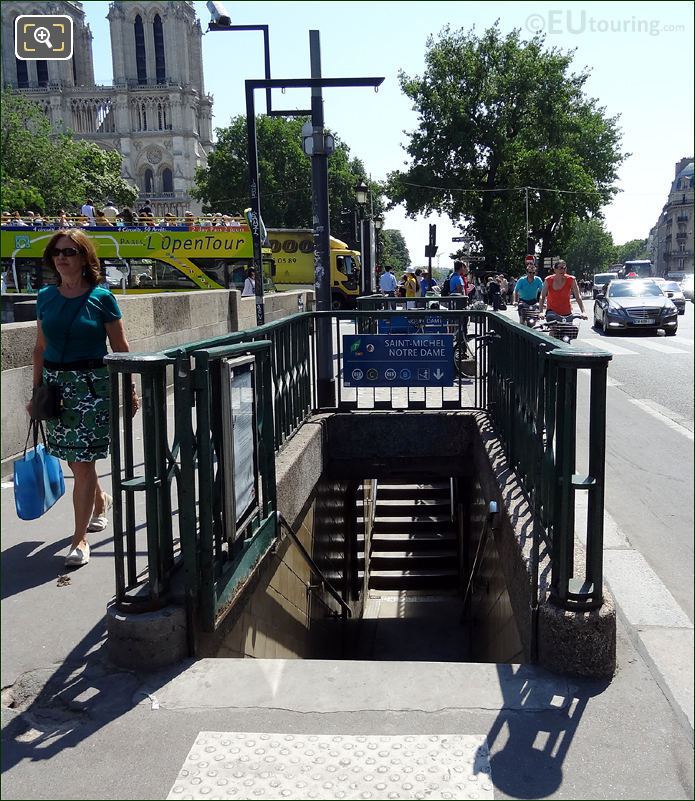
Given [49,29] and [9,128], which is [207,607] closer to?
[49,29]

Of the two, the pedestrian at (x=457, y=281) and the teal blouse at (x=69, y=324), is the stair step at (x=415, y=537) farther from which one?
the teal blouse at (x=69, y=324)

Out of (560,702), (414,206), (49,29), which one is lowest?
(560,702)

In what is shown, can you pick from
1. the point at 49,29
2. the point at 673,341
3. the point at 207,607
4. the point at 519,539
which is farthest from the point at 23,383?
the point at 673,341

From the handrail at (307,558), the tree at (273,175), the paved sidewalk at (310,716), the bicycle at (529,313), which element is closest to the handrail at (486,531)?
the handrail at (307,558)

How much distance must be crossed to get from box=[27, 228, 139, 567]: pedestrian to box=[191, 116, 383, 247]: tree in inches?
2943

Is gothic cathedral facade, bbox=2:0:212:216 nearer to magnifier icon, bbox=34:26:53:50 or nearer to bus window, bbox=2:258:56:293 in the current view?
bus window, bbox=2:258:56:293

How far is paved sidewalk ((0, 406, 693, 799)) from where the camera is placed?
2688mm

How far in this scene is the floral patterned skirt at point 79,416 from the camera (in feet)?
14.7

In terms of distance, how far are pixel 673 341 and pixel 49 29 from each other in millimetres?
17786

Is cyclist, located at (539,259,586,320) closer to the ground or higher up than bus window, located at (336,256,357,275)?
closer to the ground

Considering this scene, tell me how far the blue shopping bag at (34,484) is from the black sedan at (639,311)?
18.7 meters

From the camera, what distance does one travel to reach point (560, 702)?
3191mm

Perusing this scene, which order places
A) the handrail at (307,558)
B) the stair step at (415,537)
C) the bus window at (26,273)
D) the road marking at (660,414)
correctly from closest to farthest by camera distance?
the handrail at (307,558) → the road marking at (660,414) → the stair step at (415,537) → the bus window at (26,273)

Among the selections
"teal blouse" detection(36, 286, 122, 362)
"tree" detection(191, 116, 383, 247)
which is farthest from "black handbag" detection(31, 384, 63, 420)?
"tree" detection(191, 116, 383, 247)
